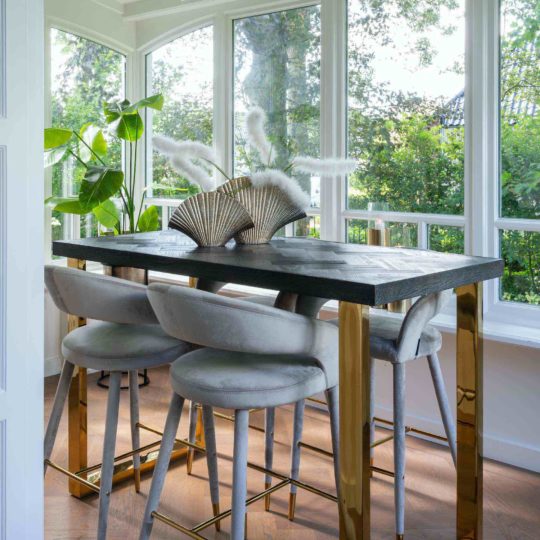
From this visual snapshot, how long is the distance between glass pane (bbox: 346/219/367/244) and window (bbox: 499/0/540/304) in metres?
0.83

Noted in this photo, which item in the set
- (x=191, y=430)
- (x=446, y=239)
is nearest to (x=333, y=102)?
(x=446, y=239)

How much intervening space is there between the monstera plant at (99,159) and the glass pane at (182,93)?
0.39 meters

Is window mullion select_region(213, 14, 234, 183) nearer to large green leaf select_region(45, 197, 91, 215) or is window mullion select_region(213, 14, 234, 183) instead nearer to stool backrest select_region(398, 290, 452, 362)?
large green leaf select_region(45, 197, 91, 215)

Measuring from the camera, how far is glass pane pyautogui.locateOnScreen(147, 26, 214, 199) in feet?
16.2

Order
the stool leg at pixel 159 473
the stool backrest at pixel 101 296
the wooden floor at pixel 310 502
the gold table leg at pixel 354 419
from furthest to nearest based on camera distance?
the wooden floor at pixel 310 502
the stool backrest at pixel 101 296
the stool leg at pixel 159 473
the gold table leg at pixel 354 419

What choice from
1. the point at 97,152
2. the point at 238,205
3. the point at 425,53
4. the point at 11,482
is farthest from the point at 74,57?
the point at 11,482

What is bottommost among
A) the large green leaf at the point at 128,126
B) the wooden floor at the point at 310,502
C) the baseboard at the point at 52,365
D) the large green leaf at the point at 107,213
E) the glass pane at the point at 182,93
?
the wooden floor at the point at 310,502

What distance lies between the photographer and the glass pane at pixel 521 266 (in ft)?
11.3

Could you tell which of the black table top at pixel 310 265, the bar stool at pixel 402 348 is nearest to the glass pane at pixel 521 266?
the bar stool at pixel 402 348

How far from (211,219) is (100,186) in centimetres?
191

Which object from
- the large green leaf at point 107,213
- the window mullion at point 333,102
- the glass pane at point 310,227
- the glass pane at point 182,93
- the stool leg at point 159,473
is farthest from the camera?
the glass pane at point 182,93

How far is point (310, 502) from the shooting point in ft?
10.1

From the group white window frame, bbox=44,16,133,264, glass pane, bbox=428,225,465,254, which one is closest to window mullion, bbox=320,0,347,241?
glass pane, bbox=428,225,465,254

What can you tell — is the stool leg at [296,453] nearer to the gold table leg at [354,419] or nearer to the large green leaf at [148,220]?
the gold table leg at [354,419]
